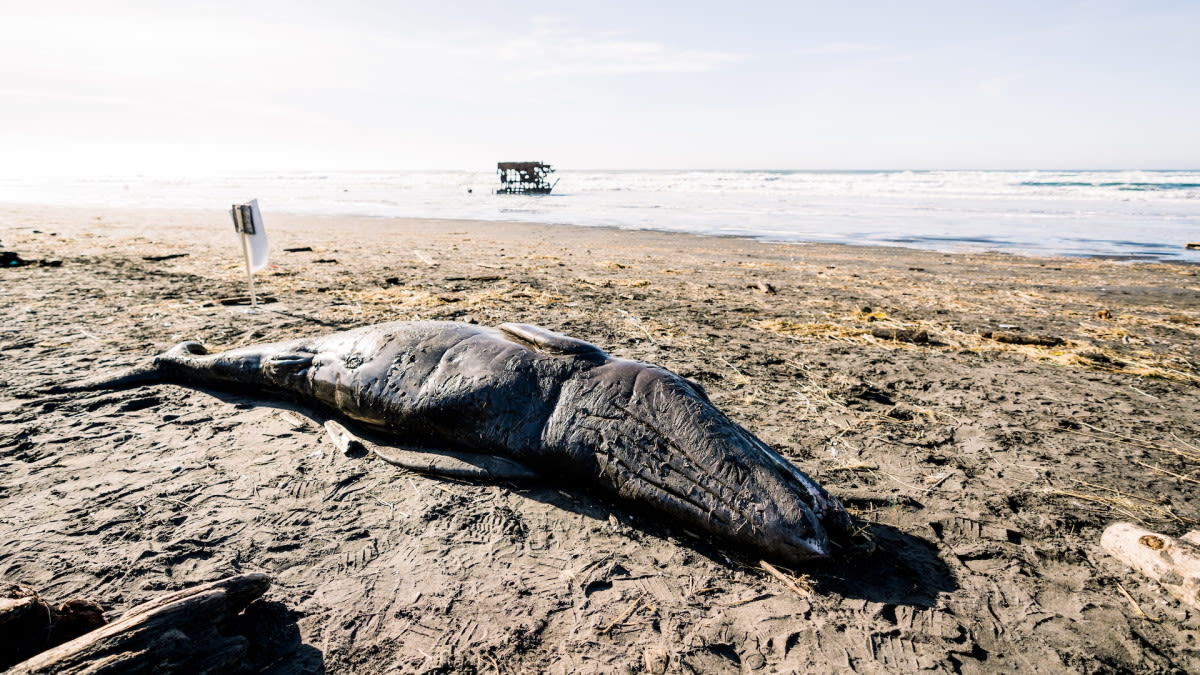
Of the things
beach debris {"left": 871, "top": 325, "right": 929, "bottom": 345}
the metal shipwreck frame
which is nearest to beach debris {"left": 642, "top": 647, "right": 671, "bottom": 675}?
beach debris {"left": 871, "top": 325, "right": 929, "bottom": 345}

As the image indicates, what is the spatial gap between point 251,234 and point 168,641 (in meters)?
7.07

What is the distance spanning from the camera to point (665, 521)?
340 cm

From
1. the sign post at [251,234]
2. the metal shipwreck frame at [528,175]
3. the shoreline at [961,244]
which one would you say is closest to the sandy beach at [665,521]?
the sign post at [251,234]

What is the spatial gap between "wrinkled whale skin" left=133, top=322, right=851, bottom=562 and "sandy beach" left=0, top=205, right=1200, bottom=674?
22 cm

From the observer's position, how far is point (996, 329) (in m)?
7.73

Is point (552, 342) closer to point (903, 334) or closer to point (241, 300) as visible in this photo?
point (903, 334)

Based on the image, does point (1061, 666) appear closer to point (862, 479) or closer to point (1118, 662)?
point (1118, 662)

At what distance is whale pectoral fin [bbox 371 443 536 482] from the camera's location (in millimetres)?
3732

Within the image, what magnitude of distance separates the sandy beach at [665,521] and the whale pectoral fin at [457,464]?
95 millimetres

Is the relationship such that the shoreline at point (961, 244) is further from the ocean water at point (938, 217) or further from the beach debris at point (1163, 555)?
the beach debris at point (1163, 555)

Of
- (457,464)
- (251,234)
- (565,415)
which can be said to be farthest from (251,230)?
(565,415)

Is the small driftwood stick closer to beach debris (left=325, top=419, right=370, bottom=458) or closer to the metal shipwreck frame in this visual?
beach debris (left=325, top=419, right=370, bottom=458)

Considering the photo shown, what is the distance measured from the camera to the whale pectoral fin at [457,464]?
373 cm

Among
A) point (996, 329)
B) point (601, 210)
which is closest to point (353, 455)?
point (996, 329)
